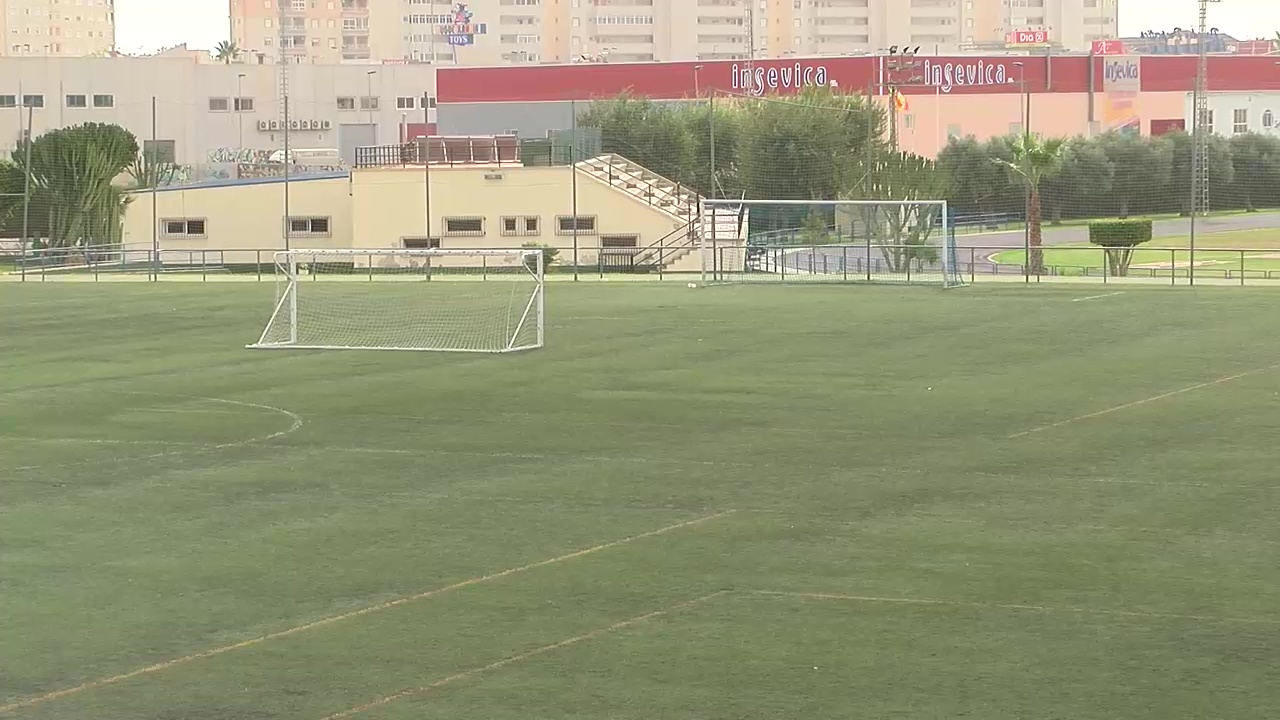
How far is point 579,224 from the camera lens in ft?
196

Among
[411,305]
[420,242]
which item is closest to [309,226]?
[420,242]

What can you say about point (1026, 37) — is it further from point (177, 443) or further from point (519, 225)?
point (177, 443)

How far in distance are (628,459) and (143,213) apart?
52.4 m

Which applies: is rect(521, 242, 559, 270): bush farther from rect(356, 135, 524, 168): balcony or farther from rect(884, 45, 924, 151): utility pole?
rect(884, 45, 924, 151): utility pole

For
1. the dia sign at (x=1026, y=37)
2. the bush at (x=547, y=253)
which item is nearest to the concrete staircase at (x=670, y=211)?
the bush at (x=547, y=253)

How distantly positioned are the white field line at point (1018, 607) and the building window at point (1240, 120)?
9803 centimetres

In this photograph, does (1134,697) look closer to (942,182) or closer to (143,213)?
(942,182)

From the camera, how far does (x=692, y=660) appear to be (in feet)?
29.7

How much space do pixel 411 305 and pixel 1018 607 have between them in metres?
29.4

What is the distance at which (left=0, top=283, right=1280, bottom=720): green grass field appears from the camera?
28.4 feet

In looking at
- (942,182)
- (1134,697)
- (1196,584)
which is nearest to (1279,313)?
(942,182)

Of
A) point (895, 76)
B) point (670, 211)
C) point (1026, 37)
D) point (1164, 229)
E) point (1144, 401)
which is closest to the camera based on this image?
point (1144, 401)

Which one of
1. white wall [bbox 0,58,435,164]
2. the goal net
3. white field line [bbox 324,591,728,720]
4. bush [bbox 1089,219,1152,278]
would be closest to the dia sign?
white wall [bbox 0,58,435,164]

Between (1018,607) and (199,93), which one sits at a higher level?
(199,93)
